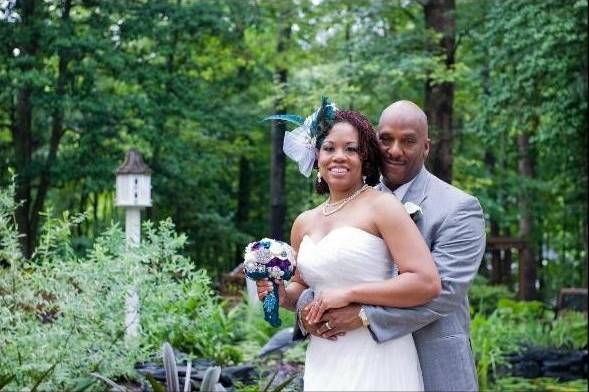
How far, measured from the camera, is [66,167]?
13.9 metres

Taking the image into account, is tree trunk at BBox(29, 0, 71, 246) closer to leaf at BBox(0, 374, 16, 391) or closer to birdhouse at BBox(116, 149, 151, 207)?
birdhouse at BBox(116, 149, 151, 207)

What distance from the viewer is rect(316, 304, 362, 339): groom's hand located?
274cm

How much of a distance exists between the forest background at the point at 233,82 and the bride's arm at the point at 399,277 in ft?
29.4

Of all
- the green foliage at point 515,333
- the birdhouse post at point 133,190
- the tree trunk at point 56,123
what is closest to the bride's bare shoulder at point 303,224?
the birdhouse post at point 133,190

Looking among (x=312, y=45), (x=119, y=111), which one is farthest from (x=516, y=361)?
(x=312, y=45)

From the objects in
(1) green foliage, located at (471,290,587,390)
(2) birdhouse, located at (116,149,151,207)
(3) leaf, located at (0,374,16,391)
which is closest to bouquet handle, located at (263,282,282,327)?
(3) leaf, located at (0,374,16,391)

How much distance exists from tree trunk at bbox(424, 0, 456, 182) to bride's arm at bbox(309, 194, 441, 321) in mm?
8927

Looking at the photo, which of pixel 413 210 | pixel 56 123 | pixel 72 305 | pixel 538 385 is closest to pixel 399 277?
pixel 413 210

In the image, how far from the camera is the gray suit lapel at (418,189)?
3.03 m

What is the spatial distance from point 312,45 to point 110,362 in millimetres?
11976

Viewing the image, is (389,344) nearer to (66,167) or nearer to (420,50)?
(420,50)

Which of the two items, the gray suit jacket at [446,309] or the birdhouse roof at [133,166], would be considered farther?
the birdhouse roof at [133,166]

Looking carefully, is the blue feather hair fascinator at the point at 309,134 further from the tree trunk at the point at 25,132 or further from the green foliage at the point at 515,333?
the tree trunk at the point at 25,132

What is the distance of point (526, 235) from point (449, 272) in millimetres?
17478
